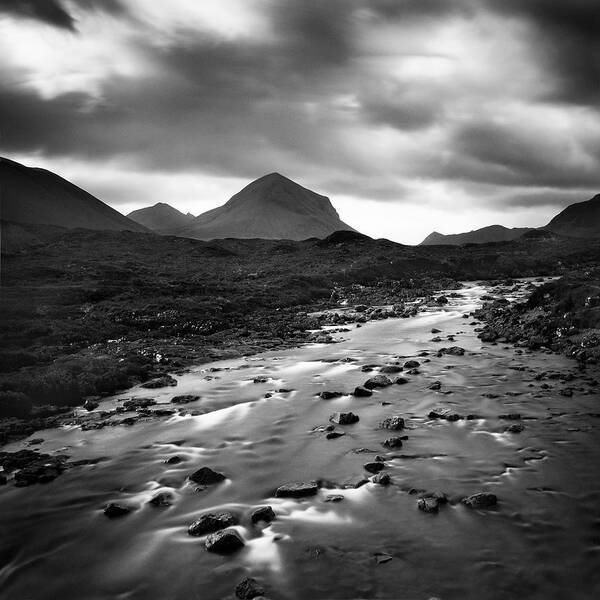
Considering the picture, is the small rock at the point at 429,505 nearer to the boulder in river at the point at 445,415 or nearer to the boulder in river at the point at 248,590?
the boulder in river at the point at 248,590

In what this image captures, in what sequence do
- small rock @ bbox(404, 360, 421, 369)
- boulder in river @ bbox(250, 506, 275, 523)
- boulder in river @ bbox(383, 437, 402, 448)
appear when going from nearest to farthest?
boulder in river @ bbox(250, 506, 275, 523)
boulder in river @ bbox(383, 437, 402, 448)
small rock @ bbox(404, 360, 421, 369)

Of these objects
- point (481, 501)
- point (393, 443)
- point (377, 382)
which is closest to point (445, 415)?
point (393, 443)

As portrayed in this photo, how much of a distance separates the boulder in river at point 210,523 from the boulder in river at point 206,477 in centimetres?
163

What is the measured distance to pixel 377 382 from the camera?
57.1 ft

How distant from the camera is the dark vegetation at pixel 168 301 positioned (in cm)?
2019

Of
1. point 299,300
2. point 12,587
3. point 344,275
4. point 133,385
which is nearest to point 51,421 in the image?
point 133,385

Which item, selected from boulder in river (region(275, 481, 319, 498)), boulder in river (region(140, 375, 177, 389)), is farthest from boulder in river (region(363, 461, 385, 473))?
boulder in river (region(140, 375, 177, 389))

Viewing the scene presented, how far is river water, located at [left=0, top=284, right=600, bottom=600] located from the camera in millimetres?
6992

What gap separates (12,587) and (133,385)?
12023 millimetres

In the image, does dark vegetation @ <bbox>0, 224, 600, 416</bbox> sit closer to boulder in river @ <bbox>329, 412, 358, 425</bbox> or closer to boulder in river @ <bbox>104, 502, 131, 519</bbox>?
boulder in river @ <bbox>104, 502, 131, 519</bbox>

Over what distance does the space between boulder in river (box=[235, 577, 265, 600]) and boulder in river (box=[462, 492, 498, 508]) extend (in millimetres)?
4189

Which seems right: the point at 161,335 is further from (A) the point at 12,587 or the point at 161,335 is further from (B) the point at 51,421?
(A) the point at 12,587

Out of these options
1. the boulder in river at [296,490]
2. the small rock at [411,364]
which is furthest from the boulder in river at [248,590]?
the small rock at [411,364]

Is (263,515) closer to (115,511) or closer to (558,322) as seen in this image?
(115,511)
